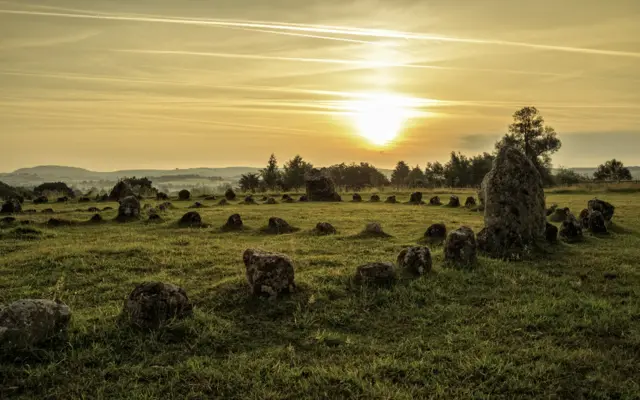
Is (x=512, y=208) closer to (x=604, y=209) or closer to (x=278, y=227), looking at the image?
(x=604, y=209)

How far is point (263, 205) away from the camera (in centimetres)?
3362

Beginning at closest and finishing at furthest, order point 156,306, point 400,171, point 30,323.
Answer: point 30,323, point 156,306, point 400,171

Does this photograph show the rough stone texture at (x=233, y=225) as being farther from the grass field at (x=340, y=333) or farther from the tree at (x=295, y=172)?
the tree at (x=295, y=172)

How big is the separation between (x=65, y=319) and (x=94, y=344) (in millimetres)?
785

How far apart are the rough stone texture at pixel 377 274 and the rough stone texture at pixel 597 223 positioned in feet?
38.7

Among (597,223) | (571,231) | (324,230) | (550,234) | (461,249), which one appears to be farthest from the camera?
(324,230)

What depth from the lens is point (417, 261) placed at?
1135cm

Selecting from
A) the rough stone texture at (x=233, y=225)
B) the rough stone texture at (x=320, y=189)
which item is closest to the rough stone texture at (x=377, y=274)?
the rough stone texture at (x=233, y=225)

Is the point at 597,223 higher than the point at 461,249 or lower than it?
higher

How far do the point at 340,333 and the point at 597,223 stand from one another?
14622 mm

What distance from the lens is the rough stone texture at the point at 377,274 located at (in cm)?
1038

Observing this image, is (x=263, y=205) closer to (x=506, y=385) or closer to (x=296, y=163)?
(x=506, y=385)

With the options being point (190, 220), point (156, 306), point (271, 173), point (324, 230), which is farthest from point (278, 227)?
point (271, 173)

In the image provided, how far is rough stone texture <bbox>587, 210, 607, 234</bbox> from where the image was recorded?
18.1 m
